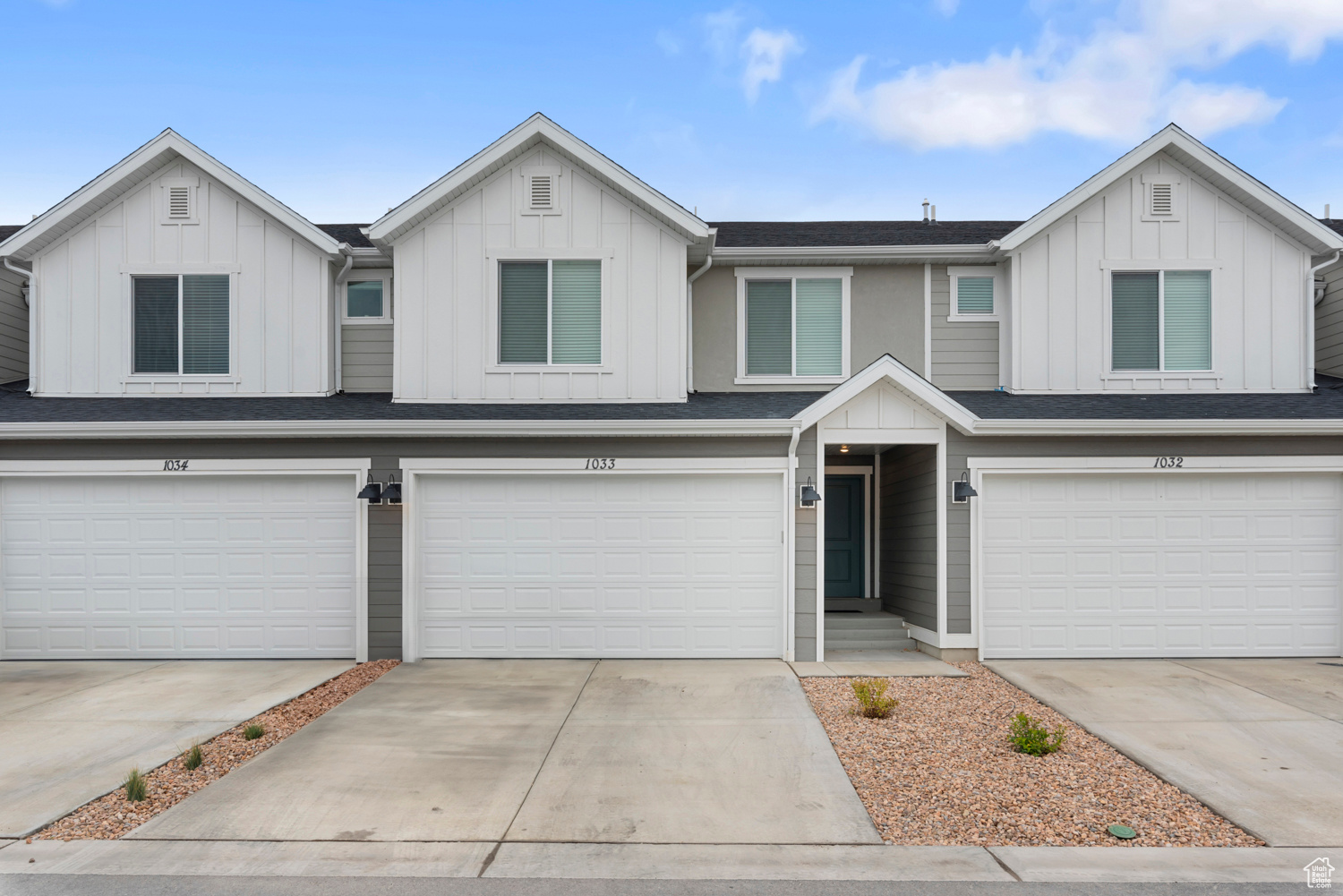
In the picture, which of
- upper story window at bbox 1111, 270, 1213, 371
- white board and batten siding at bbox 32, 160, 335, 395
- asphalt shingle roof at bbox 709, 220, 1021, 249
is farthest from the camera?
asphalt shingle roof at bbox 709, 220, 1021, 249

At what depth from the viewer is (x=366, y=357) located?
12.1 metres

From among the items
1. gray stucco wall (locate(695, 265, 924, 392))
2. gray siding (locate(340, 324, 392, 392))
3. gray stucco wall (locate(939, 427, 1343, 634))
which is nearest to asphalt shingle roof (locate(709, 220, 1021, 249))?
gray stucco wall (locate(695, 265, 924, 392))

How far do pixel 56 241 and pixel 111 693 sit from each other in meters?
6.65

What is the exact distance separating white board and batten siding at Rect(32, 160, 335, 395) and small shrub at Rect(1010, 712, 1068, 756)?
9.40m

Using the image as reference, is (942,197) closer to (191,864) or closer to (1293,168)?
(1293,168)

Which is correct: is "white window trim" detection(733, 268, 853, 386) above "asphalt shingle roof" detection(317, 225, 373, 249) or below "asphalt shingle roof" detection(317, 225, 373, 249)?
below

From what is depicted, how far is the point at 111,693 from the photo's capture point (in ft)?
28.3

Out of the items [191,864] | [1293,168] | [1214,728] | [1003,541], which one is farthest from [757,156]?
[191,864]

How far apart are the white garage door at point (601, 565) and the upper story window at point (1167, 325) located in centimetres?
548

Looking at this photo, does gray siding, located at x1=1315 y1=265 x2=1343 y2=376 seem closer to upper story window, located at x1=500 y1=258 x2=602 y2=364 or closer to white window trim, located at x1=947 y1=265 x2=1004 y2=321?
white window trim, located at x1=947 y1=265 x2=1004 y2=321

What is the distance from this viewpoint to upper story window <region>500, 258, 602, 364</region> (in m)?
11.2

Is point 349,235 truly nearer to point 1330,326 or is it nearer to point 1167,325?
point 1167,325

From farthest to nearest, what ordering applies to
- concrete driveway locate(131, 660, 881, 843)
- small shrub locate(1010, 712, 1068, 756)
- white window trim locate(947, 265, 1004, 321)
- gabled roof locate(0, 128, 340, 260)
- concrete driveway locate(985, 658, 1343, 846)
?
white window trim locate(947, 265, 1004, 321) → gabled roof locate(0, 128, 340, 260) → small shrub locate(1010, 712, 1068, 756) → concrete driveway locate(985, 658, 1343, 846) → concrete driveway locate(131, 660, 881, 843)

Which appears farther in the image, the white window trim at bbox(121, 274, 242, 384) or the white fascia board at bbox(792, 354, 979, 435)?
the white window trim at bbox(121, 274, 242, 384)
